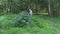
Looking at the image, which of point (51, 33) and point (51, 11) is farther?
point (51, 11)

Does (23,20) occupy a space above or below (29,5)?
above

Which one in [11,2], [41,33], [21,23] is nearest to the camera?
[41,33]

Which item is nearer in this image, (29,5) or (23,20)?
(23,20)

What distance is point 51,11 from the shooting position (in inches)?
1014


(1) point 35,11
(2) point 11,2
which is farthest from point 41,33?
(1) point 35,11

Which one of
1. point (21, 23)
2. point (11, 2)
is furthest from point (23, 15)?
point (11, 2)

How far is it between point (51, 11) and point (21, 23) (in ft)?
44.0

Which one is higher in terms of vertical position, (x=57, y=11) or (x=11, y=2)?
(x=11, y=2)

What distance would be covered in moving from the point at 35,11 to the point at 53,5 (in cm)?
406

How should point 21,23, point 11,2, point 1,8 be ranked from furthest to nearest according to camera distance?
point 1,8 < point 11,2 < point 21,23

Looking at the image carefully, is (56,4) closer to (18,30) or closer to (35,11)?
(35,11)

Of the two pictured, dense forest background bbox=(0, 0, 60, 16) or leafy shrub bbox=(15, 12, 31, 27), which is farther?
dense forest background bbox=(0, 0, 60, 16)

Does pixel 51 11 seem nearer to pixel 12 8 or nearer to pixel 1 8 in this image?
pixel 12 8

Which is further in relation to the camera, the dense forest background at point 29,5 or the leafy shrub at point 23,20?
the dense forest background at point 29,5
